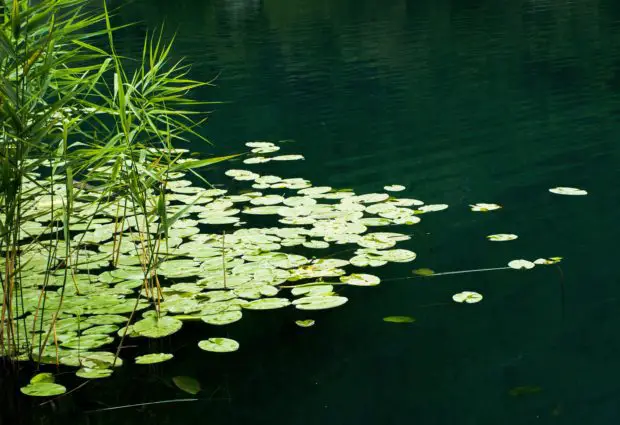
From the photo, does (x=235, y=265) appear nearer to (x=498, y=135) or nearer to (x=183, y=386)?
(x=183, y=386)

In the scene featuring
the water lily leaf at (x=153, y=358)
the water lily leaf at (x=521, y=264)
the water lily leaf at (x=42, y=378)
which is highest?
the water lily leaf at (x=42, y=378)

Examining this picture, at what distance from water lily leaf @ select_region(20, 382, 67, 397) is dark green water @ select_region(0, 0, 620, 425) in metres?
0.04

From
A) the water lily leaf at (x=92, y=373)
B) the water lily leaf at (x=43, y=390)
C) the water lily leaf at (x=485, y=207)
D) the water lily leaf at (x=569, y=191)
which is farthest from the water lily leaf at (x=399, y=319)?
the water lily leaf at (x=569, y=191)

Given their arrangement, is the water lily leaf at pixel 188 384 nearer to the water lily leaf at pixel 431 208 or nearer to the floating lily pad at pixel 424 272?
the floating lily pad at pixel 424 272

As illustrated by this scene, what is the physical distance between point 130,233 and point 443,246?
1605mm

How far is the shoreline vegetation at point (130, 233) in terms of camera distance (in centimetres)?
344

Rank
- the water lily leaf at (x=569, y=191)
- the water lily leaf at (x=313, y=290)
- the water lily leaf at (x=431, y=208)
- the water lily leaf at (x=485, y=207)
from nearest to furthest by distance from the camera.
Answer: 1. the water lily leaf at (x=313, y=290)
2. the water lily leaf at (x=431, y=208)
3. the water lily leaf at (x=485, y=207)
4. the water lily leaf at (x=569, y=191)

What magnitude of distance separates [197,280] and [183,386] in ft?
2.83

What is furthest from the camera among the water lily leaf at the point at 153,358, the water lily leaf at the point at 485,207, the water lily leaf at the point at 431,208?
the water lily leaf at the point at 485,207

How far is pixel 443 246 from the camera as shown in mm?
4879

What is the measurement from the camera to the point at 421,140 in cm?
777

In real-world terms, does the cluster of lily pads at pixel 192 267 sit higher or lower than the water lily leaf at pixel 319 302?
higher

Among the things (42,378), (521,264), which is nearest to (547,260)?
(521,264)

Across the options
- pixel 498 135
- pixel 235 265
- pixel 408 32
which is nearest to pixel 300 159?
pixel 498 135
